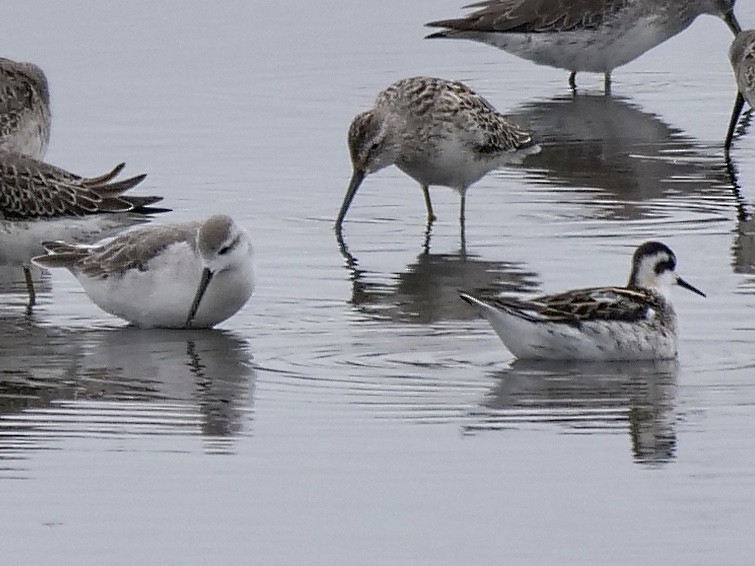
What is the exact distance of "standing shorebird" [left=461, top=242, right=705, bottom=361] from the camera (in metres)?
11.2

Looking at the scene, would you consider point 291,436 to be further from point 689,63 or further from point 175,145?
point 689,63

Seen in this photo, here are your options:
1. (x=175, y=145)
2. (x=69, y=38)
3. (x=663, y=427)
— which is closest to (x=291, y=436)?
(x=663, y=427)

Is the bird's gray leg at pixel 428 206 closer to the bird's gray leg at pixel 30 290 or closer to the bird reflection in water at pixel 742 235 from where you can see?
the bird reflection in water at pixel 742 235

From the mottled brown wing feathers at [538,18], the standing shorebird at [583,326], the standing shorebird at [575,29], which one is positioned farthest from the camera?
the mottled brown wing feathers at [538,18]

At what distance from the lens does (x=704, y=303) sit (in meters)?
12.8

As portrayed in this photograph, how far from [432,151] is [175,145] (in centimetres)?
317

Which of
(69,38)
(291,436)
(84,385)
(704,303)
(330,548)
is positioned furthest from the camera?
(69,38)

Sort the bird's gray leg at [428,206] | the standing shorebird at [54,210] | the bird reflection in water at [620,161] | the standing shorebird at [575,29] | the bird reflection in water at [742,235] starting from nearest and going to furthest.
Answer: the standing shorebird at [54,210] → the bird reflection in water at [742,235] → the bird's gray leg at [428,206] → the bird reflection in water at [620,161] → the standing shorebird at [575,29]

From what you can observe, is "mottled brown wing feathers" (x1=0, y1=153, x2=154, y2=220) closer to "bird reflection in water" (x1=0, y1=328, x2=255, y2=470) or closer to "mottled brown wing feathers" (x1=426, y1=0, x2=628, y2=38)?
"bird reflection in water" (x1=0, y1=328, x2=255, y2=470)

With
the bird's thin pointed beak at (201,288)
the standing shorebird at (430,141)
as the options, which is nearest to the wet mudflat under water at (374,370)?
the bird's thin pointed beak at (201,288)

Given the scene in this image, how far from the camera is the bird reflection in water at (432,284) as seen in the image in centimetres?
1273

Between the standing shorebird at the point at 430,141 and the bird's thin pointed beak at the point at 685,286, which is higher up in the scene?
the standing shorebird at the point at 430,141

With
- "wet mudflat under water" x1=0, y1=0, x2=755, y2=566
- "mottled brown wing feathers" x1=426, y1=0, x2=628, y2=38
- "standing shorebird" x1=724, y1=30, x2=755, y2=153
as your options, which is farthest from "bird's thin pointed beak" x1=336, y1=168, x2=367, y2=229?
"mottled brown wing feathers" x1=426, y1=0, x2=628, y2=38

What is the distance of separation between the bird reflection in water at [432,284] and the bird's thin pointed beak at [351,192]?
0.51 metres
